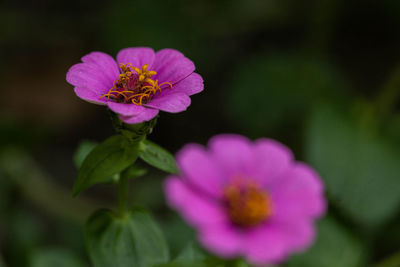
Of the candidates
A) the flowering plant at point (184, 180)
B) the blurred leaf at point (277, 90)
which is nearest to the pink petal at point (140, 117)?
the flowering plant at point (184, 180)

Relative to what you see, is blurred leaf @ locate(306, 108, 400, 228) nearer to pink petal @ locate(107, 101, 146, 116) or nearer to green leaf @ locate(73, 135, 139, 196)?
green leaf @ locate(73, 135, 139, 196)

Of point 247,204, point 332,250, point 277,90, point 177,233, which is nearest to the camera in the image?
point 247,204

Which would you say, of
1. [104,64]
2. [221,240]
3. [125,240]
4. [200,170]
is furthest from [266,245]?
[104,64]

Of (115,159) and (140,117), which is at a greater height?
(140,117)

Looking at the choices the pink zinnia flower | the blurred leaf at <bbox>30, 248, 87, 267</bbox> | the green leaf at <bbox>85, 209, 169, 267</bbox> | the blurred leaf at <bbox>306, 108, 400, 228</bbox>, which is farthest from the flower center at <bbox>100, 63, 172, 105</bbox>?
the blurred leaf at <bbox>306, 108, 400, 228</bbox>

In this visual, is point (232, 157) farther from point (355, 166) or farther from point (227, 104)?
point (227, 104)

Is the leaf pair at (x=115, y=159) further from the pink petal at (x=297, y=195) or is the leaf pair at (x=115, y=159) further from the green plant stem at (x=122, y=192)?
the pink petal at (x=297, y=195)

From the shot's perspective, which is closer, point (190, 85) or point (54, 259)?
point (190, 85)
